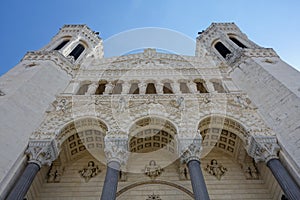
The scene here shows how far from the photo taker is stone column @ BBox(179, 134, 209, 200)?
8.46 metres

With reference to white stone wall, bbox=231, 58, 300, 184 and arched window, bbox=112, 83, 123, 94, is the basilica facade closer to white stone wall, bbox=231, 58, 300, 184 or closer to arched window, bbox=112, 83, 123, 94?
white stone wall, bbox=231, 58, 300, 184

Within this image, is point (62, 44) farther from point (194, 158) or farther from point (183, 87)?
point (194, 158)

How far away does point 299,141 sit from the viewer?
9016 mm

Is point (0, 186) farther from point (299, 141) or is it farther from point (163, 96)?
point (299, 141)

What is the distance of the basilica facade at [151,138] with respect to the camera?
9.23m

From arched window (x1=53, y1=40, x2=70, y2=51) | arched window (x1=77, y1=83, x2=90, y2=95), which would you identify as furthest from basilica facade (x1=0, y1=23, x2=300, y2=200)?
arched window (x1=53, y1=40, x2=70, y2=51)

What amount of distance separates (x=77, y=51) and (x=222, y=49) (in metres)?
11.5

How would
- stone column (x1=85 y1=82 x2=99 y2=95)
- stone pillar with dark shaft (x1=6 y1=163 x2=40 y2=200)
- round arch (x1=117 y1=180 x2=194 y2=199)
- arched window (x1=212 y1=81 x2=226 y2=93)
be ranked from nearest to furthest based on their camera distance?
1. stone pillar with dark shaft (x1=6 y1=163 x2=40 y2=200)
2. round arch (x1=117 y1=180 x2=194 y2=199)
3. stone column (x1=85 y1=82 x2=99 y2=95)
4. arched window (x1=212 y1=81 x2=226 y2=93)

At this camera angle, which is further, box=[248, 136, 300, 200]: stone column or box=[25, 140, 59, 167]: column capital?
box=[25, 140, 59, 167]: column capital

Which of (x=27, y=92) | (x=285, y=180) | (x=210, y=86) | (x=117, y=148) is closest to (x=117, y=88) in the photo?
(x=27, y=92)

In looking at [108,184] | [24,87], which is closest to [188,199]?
[108,184]

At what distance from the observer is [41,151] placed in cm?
943

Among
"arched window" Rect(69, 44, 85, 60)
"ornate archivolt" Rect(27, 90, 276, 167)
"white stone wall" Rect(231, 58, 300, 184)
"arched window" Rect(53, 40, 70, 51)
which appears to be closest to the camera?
"white stone wall" Rect(231, 58, 300, 184)

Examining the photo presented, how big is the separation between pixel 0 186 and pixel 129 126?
5.03m
